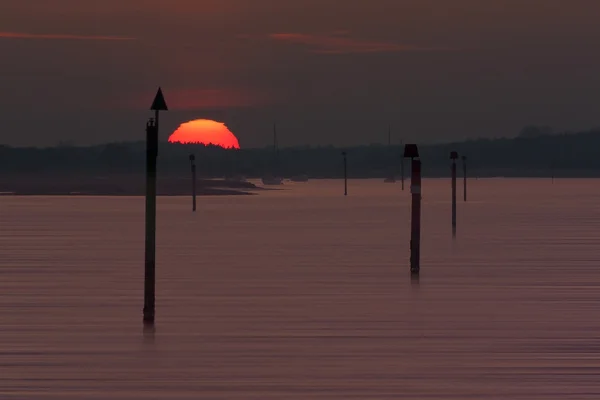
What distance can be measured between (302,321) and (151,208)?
262 cm

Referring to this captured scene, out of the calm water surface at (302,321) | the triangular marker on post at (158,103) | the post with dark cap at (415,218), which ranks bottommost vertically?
the calm water surface at (302,321)

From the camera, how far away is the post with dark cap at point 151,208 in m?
19.1

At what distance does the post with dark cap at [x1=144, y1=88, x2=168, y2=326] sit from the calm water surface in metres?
0.41

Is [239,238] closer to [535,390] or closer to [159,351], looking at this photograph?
[159,351]

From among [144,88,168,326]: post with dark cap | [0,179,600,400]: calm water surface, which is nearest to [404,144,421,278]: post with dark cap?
[0,179,600,400]: calm water surface

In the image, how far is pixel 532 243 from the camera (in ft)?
132

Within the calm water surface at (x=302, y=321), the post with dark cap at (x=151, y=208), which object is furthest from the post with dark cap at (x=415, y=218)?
the post with dark cap at (x=151, y=208)

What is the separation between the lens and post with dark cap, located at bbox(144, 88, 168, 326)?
19141mm

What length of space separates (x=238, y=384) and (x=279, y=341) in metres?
3.42

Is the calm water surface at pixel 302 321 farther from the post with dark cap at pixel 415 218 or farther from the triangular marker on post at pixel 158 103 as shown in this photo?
the triangular marker on post at pixel 158 103

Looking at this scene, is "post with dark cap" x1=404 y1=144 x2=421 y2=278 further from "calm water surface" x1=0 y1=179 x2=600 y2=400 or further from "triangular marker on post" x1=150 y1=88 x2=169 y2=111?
"triangular marker on post" x1=150 y1=88 x2=169 y2=111

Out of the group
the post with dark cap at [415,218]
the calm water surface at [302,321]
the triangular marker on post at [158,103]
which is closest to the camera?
the calm water surface at [302,321]

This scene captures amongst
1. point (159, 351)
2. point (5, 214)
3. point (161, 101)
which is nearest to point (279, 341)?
point (159, 351)

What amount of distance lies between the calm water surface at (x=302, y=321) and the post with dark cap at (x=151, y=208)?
410 mm
